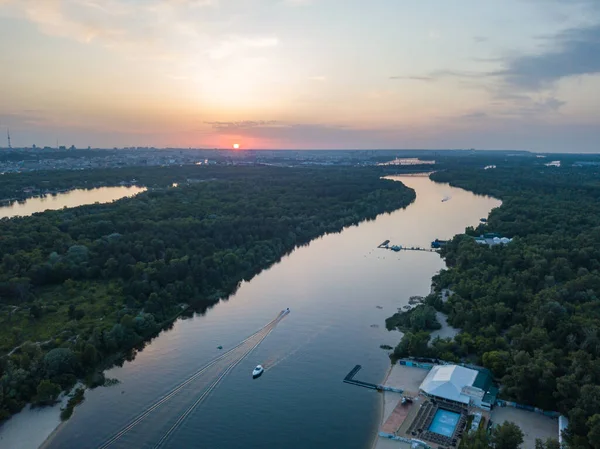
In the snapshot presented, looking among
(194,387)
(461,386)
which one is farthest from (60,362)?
(461,386)

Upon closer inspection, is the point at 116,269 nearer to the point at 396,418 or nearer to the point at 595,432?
the point at 396,418

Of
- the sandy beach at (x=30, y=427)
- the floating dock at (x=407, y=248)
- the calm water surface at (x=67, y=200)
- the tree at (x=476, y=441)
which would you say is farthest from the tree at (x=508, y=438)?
the calm water surface at (x=67, y=200)

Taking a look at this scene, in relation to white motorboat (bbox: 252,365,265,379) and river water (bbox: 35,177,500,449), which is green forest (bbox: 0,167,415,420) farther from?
white motorboat (bbox: 252,365,265,379)

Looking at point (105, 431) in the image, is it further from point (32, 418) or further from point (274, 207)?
point (274, 207)

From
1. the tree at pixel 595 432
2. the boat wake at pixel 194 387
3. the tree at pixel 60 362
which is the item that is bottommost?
the boat wake at pixel 194 387

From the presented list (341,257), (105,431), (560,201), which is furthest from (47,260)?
(560,201)

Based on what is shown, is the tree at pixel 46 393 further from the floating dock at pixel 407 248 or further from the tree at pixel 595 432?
the floating dock at pixel 407 248

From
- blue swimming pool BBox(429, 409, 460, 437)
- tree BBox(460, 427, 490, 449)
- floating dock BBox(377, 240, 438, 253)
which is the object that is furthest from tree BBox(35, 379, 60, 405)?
floating dock BBox(377, 240, 438, 253)
